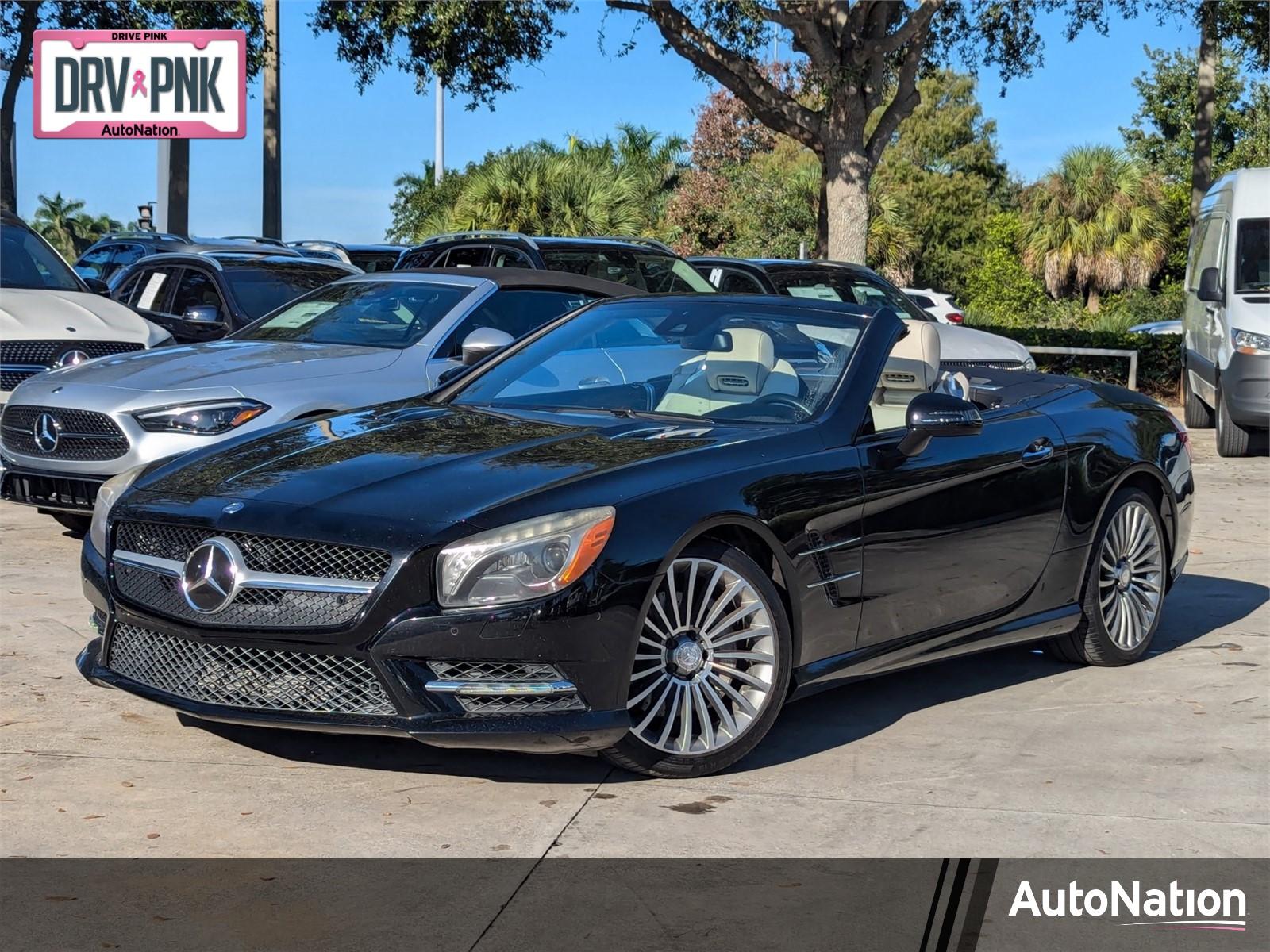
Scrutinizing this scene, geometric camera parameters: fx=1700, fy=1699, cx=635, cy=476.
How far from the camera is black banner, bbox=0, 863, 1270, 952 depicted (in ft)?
12.2

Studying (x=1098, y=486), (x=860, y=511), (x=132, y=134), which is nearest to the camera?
(x=860, y=511)

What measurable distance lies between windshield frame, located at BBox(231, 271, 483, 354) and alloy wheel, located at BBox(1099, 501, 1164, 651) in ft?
13.6

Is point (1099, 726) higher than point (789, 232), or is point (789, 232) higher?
point (789, 232)

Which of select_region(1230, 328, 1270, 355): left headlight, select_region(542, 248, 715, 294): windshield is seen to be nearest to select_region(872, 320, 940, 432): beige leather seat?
select_region(542, 248, 715, 294): windshield

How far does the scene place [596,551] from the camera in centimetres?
462

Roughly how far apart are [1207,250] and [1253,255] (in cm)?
143

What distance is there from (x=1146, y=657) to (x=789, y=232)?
125ft

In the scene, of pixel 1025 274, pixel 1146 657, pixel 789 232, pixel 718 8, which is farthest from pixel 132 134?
pixel 1025 274

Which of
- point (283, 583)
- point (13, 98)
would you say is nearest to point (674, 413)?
point (283, 583)

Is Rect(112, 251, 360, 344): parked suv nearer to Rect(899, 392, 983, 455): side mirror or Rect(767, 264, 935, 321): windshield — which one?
Rect(767, 264, 935, 321): windshield

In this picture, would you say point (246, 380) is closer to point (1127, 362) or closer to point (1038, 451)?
point (1038, 451)

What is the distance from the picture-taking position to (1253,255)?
48.0 ft

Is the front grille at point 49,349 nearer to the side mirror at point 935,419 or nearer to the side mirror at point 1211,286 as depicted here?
the side mirror at point 935,419

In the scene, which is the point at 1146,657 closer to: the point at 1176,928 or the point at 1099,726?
the point at 1099,726
